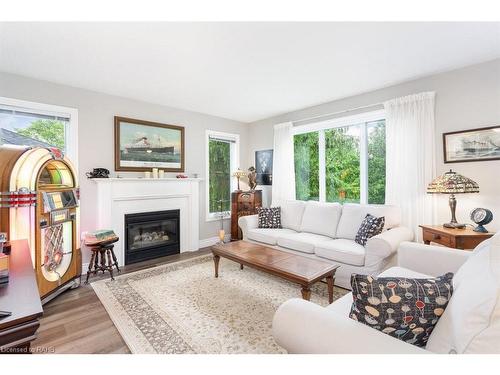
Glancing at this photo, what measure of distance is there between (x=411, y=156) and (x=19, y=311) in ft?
12.5

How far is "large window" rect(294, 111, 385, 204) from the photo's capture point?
3.57m

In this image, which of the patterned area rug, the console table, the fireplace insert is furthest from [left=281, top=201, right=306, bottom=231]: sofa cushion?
the console table

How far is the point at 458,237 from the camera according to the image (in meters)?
2.32

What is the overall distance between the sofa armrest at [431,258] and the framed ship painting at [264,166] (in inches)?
119

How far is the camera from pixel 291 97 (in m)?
3.69

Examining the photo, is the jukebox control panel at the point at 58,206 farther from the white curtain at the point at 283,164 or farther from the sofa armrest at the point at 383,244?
the sofa armrest at the point at 383,244

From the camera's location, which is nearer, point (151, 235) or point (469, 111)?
point (469, 111)

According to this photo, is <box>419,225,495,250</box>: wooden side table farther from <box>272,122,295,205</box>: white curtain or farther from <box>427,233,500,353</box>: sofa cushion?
<box>272,122,295,205</box>: white curtain

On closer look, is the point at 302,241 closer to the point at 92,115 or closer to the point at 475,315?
the point at 475,315

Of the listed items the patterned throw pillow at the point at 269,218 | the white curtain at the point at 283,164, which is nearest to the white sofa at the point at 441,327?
the patterned throw pillow at the point at 269,218

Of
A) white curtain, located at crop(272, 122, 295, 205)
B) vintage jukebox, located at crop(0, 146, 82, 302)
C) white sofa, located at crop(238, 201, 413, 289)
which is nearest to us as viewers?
vintage jukebox, located at crop(0, 146, 82, 302)

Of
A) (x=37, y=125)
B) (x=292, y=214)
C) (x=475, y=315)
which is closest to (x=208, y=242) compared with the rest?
(x=292, y=214)
